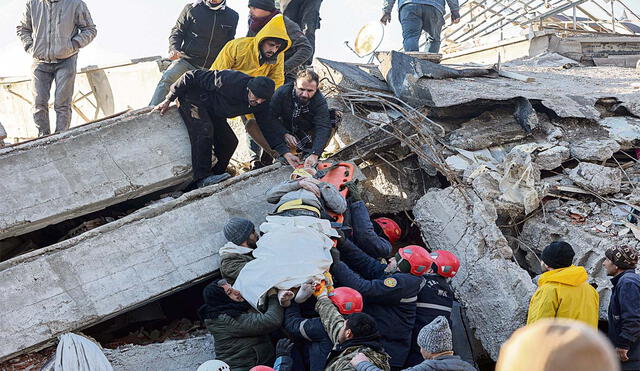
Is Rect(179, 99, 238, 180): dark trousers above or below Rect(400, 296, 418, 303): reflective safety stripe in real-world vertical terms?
above

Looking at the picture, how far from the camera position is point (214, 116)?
6102 millimetres

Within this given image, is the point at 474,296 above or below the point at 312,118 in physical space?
below

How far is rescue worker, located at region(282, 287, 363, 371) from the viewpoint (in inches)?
164

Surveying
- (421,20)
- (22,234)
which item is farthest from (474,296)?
(421,20)

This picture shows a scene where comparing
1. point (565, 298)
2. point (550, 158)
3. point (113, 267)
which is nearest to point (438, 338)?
point (565, 298)

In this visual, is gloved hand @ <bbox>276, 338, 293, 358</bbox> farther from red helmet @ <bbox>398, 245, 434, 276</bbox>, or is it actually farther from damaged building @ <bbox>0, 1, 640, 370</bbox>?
red helmet @ <bbox>398, 245, 434, 276</bbox>

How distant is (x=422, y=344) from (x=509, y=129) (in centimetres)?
390

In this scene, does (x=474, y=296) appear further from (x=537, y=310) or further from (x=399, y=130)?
(x=399, y=130)

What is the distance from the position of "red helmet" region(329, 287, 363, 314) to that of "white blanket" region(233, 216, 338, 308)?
0.91 feet

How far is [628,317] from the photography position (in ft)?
13.4

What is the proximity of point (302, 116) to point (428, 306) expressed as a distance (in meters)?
2.36

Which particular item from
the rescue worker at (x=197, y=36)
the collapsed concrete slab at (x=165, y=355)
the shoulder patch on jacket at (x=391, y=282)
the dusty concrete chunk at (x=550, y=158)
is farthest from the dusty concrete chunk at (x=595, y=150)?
the collapsed concrete slab at (x=165, y=355)

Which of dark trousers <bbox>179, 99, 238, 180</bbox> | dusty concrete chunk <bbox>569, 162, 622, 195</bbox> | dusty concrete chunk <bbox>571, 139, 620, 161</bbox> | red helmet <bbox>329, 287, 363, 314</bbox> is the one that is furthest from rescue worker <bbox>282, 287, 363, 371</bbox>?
dusty concrete chunk <bbox>571, 139, 620, 161</bbox>

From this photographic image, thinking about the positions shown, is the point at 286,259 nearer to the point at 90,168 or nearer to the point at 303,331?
the point at 303,331
